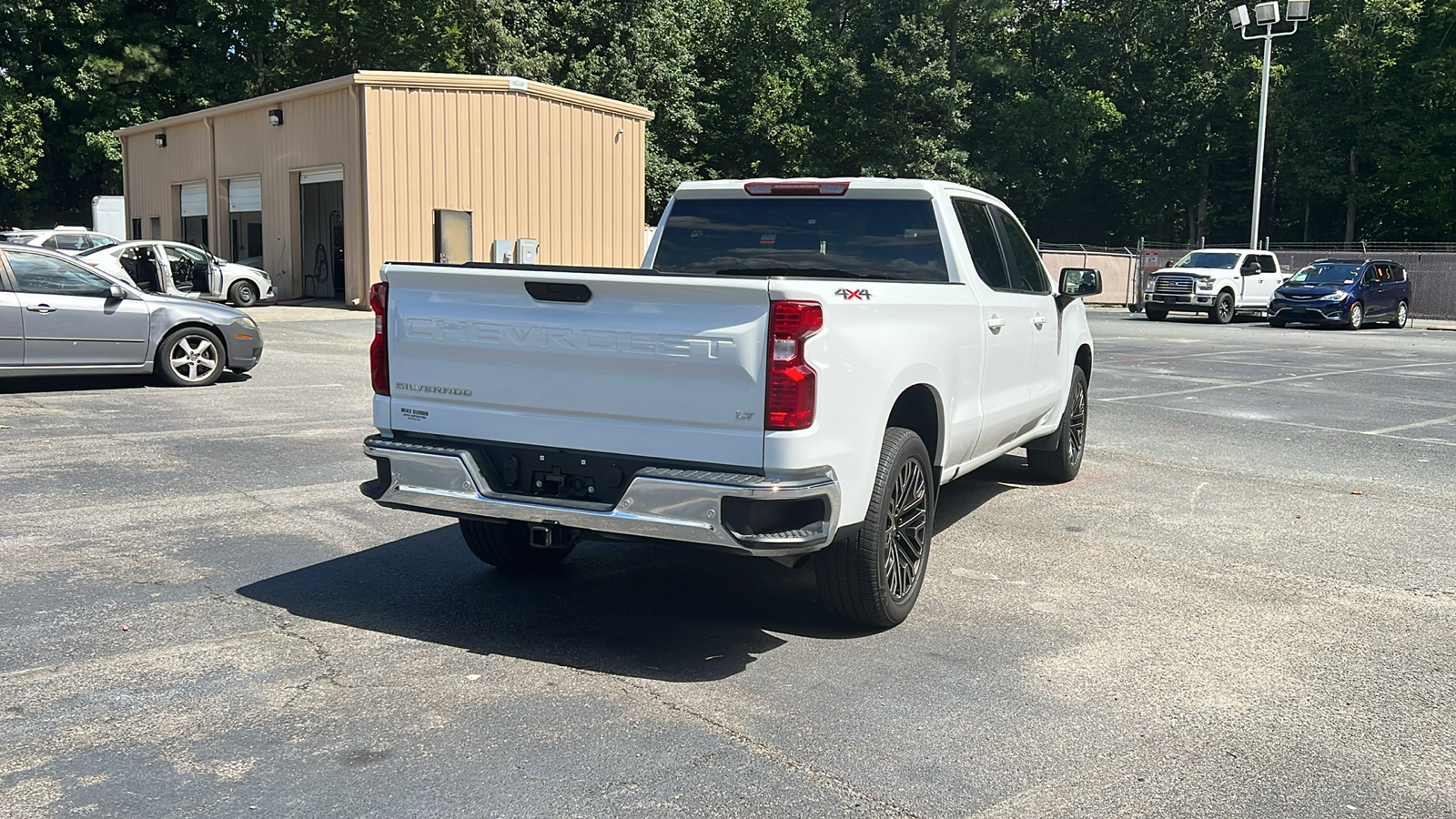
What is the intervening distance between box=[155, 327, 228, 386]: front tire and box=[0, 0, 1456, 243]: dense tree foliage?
111 feet

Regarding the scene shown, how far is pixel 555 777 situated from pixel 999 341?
3776 millimetres

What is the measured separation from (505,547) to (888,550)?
1.94 m

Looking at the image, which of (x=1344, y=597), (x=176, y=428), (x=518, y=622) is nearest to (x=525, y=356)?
(x=518, y=622)

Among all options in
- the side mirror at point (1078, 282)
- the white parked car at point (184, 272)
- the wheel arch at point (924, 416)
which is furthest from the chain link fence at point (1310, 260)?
the wheel arch at point (924, 416)

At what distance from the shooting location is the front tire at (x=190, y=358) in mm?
13023

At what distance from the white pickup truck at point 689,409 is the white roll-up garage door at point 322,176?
2341cm

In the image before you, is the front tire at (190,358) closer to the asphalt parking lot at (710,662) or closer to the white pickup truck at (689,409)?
the asphalt parking lot at (710,662)

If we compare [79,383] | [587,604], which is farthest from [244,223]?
[587,604]

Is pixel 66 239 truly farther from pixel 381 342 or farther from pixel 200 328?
pixel 381 342

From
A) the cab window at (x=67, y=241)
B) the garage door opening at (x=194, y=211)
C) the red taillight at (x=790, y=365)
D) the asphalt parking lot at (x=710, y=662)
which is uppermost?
the garage door opening at (x=194, y=211)

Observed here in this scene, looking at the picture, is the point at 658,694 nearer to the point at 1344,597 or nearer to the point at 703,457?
the point at 703,457

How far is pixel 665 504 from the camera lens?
4617 millimetres

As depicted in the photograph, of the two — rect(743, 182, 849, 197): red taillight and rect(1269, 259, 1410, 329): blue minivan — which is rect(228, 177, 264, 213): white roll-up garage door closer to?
rect(1269, 259, 1410, 329): blue minivan

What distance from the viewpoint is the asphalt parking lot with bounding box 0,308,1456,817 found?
375cm
